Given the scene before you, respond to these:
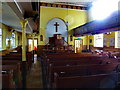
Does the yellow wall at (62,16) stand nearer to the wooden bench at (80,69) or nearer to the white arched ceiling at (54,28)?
the white arched ceiling at (54,28)

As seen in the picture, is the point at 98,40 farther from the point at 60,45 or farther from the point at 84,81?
the point at 84,81

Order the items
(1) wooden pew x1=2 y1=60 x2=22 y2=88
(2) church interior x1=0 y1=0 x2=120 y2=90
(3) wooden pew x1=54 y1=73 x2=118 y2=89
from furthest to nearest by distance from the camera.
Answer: (1) wooden pew x1=2 y1=60 x2=22 y2=88
(2) church interior x1=0 y1=0 x2=120 y2=90
(3) wooden pew x1=54 y1=73 x2=118 y2=89

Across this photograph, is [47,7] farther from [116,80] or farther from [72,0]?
[116,80]

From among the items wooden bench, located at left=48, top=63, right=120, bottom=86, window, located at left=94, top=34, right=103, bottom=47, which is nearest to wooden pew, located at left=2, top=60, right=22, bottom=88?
wooden bench, located at left=48, top=63, right=120, bottom=86

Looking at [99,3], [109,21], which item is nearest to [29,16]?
[109,21]

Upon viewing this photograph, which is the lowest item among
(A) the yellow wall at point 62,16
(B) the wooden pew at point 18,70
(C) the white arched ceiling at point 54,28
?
(B) the wooden pew at point 18,70

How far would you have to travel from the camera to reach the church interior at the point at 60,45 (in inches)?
63.0

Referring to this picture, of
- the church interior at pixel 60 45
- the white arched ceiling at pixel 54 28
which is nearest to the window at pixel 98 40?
the church interior at pixel 60 45

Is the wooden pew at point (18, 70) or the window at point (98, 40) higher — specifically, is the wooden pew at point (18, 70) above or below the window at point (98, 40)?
below

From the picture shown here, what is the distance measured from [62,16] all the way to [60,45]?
3545 millimetres

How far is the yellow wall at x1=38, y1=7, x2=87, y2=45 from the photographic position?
9.23 metres

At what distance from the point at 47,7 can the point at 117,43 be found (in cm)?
650

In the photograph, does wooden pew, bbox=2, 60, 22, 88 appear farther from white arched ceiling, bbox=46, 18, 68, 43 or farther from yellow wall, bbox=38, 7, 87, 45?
white arched ceiling, bbox=46, 18, 68, 43

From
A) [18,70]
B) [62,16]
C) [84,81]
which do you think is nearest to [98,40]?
[62,16]
